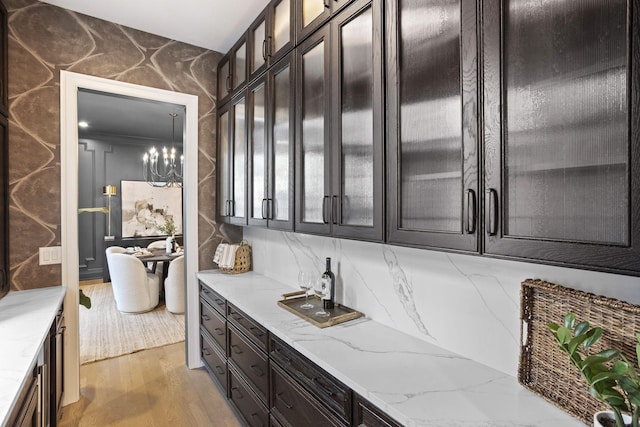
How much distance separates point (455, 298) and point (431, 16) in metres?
1.08

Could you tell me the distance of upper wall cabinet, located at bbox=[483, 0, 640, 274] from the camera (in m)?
0.75

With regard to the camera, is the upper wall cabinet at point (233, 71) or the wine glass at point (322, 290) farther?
the upper wall cabinet at point (233, 71)

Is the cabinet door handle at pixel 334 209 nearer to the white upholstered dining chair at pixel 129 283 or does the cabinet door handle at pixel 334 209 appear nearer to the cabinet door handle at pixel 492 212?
the cabinet door handle at pixel 492 212

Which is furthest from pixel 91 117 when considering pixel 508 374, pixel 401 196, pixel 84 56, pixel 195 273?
pixel 508 374

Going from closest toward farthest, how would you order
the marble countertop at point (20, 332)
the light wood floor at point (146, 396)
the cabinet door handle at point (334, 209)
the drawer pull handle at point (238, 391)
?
the marble countertop at point (20, 332) < the cabinet door handle at point (334, 209) < the drawer pull handle at point (238, 391) < the light wood floor at point (146, 396)

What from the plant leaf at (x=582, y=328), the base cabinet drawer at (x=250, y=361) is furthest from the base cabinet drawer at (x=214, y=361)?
the plant leaf at (x=582, y=328)

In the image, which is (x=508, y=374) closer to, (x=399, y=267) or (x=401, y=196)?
(x=399, y=267)

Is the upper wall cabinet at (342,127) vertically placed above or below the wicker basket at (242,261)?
above

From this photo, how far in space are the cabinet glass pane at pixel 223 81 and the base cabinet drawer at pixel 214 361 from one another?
2.12 meters

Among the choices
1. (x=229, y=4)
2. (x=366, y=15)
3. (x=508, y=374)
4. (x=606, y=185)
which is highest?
(x=229, y=4)

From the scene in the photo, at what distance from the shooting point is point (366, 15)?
57.2 inches

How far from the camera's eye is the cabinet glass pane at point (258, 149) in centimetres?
231

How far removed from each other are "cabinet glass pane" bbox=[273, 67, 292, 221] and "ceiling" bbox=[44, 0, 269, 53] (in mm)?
732

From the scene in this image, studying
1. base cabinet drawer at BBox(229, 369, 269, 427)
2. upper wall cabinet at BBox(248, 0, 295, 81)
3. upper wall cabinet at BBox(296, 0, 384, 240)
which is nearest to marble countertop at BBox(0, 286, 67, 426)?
base cabinet drawer at BBox(229, 369, 269, 427)
